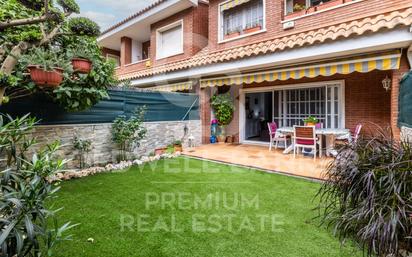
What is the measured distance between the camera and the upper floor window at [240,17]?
51.6 feet

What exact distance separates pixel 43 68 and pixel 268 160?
9.85 metres

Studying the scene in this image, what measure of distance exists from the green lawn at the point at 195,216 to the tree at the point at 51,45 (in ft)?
11.0

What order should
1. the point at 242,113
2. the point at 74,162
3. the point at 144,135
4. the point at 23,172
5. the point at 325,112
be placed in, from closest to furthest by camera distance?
1. the point at 23,172
2. the point at 74,162
3. the point at 144,135
4. the point at 325,112
5. the point at 242,113

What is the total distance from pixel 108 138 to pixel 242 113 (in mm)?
10029

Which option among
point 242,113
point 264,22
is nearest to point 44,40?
point 264,22

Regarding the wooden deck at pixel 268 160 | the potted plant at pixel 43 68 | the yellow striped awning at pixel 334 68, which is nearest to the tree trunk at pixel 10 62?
the potted plant at pixel 43 68

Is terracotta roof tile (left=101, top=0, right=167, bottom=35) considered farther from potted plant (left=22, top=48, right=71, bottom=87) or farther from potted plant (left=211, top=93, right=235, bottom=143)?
potted plant (left=22, top=48, right=71, bottom=87)

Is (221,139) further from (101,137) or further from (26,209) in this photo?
(26,209)

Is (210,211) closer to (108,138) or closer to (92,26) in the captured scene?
(92,26)

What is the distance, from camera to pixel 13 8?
7.17m

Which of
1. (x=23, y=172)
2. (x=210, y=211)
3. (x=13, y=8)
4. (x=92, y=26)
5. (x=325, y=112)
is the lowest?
(x=210, y=211)

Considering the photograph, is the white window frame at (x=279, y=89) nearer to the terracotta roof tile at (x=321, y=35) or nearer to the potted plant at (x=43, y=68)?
the terracotta roof tile at (x=321, y=35)

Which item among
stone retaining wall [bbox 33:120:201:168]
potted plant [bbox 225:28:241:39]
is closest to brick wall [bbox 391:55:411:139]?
potted plant [bbox 225:28:241:39]

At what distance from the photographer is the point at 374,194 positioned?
4.18m
